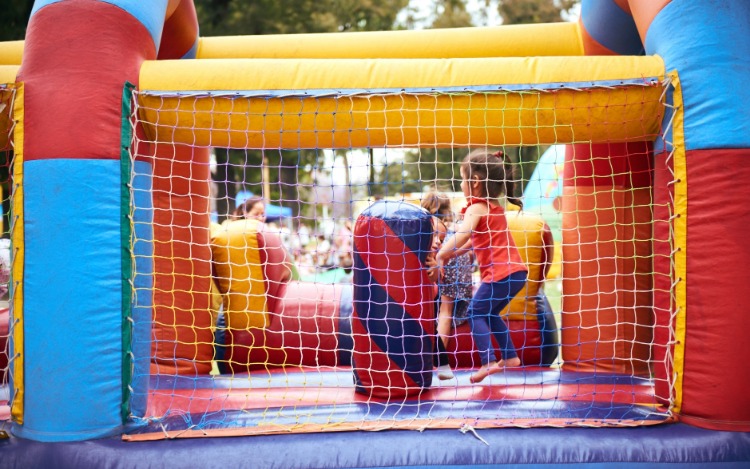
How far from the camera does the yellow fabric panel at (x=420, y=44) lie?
130 inches

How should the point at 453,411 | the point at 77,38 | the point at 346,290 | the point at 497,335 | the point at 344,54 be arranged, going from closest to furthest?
1. the point at 77,38
2. the point at 453,411
3. the point at 497,335
4. the point at 344,54
5. the point at 346,290

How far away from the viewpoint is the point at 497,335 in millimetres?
3057

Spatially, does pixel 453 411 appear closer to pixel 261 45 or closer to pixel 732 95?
pixel 732 95

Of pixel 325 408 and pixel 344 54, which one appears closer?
pixel 325 408

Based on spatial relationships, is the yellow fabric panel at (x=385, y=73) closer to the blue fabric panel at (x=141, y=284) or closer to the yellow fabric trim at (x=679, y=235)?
the yellow fabric trim at (x=679, y=235)

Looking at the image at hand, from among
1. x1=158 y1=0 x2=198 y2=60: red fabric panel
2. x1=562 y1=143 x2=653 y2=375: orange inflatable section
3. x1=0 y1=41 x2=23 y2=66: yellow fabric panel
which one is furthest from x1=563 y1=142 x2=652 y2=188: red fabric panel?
x1=0 y1=41 x2=23 y2=66: yellow fabric panel

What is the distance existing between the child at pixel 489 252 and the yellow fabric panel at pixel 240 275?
1022 mm

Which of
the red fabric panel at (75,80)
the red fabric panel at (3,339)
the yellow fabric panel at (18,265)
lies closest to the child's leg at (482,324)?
the red fabric panel at (75,80)

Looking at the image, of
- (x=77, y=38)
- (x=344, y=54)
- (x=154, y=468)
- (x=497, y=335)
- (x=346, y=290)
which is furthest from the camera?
(x=346, y=290)

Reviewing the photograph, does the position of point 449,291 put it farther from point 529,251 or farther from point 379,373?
point 379,373

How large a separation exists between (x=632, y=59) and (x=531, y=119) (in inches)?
16.5

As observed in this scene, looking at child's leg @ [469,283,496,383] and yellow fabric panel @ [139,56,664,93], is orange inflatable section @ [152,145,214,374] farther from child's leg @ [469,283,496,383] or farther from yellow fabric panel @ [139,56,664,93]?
child's leg @ [469,283,496,383]

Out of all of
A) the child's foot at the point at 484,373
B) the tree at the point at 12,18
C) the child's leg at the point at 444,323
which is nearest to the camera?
the child's foot at the point at 484,373

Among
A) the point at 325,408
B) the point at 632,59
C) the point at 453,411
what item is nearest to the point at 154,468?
the point at 325,408
